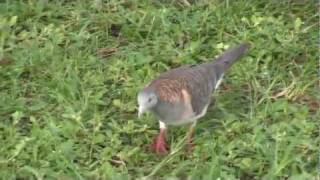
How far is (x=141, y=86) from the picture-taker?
4609 millimetres

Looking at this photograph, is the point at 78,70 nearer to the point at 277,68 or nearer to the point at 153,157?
the point at 153,157

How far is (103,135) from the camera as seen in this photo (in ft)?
13.8

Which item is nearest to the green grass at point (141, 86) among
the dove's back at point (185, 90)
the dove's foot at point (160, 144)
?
the dove's foot at point (160, 144)

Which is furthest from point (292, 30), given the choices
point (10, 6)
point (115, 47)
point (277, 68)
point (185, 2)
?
point (10, 6)

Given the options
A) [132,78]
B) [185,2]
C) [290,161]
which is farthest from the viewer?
[185,2]

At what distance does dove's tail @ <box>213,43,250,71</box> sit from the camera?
14.6 ft

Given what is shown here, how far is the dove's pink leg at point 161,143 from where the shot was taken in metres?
4.09

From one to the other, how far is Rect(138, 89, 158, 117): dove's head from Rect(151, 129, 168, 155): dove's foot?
1.11 ft

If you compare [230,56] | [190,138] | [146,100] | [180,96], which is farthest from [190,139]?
[230,56]

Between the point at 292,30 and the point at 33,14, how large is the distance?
1833 millimetres

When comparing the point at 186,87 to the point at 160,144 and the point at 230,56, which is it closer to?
the point at 160,144

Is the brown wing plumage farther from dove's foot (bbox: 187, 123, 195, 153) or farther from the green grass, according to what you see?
the green grass

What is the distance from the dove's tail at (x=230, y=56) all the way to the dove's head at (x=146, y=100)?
735mm

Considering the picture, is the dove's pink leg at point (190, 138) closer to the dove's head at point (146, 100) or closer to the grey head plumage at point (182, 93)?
the grey head plumage at point (182, 93)
